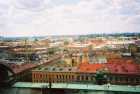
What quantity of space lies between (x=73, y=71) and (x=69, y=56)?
1.08 feet

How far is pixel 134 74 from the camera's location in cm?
418

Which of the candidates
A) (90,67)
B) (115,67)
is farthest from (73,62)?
(115,67)

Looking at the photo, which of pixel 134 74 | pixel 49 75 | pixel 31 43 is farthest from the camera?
pixel 31 43

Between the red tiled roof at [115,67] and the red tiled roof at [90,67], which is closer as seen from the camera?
the red tiled roof at [115,67]

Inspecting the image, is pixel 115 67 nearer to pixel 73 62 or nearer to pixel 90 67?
pixel 90 67

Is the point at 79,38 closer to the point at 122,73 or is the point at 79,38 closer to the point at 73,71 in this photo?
the point at 73,71

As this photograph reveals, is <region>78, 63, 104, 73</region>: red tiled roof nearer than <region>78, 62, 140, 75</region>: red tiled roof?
No

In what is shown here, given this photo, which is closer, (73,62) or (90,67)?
(90,67)

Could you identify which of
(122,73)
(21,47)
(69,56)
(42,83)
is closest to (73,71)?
(69,56)

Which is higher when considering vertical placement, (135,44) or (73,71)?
(135,44)

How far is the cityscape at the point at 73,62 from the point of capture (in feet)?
14.1

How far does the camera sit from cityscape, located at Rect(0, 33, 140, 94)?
4305 millimetres

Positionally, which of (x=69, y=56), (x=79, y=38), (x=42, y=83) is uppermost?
(x=79, y=38)

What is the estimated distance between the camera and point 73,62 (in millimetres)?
4562
